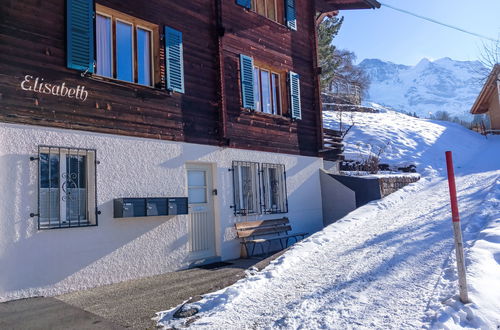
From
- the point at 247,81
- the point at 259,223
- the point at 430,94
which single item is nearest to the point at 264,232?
the point at 259,223

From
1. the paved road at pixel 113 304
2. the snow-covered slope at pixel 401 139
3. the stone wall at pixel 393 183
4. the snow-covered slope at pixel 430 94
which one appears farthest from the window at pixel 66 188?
the snow-covered slope at pixel 430 94

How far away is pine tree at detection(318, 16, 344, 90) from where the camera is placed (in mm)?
26044

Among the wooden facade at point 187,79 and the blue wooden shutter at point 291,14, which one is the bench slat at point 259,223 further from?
the blue wooden shutter at point 291,14

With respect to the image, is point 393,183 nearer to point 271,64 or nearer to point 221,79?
point 271,64

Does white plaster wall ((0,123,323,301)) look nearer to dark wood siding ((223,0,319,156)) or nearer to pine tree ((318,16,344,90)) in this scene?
dark wood siding ((223,0,319,156))

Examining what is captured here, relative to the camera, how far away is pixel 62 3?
701cm

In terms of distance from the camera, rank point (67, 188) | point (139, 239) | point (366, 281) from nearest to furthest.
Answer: point (366, 281), point (67, 188), point (139, 239)

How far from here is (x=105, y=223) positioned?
23.4 ft

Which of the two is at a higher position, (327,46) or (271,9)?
(327,46)

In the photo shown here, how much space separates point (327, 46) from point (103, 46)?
2075cm

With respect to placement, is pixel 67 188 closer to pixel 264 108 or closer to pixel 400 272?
pixel 400 272

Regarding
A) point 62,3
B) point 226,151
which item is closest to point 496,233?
point 226,151

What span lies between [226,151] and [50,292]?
15.4 ft

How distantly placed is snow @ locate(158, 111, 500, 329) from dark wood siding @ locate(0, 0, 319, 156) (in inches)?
129
